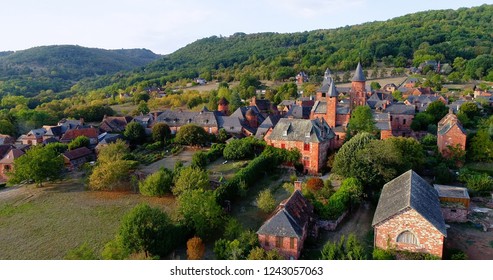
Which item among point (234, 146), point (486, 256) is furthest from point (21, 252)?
point (486, 256)

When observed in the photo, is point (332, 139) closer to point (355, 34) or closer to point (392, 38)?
point (392, 38)

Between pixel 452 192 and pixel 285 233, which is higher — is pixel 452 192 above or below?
below

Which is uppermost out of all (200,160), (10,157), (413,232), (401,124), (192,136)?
(192,136)

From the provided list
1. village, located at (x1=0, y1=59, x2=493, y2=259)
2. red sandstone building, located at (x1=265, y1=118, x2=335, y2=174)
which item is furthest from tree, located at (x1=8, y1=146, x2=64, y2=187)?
red sandstone building, located at (x1=265, y1=118, x2=335, y2=174)

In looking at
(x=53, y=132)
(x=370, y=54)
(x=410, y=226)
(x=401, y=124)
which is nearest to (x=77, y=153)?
(x=53, y=132)

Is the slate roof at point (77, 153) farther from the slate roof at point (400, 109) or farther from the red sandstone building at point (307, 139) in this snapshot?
the slate roof at point (400, 109)

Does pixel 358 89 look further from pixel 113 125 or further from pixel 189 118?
pixel 113 125
